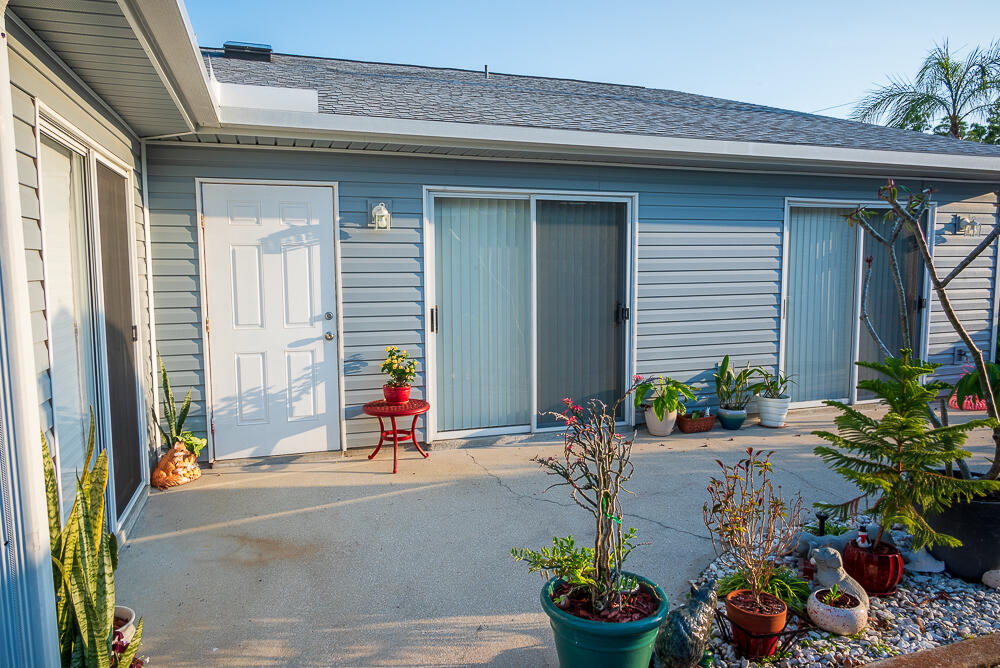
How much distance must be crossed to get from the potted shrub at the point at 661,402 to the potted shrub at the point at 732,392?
367mm

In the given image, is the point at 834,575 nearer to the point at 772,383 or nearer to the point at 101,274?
the point at 772,383

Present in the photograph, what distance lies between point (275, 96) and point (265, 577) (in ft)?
9.09

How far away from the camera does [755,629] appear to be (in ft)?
7.47

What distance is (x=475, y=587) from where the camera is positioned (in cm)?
288

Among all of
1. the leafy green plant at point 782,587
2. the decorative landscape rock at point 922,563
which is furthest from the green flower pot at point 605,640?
the decorative landscape rock at point 922,563

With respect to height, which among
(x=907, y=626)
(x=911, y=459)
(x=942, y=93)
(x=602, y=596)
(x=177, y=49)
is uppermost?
(x=942, y=93)

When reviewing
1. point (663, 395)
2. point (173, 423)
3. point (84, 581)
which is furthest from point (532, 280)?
point (84, 581)

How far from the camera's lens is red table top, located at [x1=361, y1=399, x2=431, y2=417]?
14.7 ft

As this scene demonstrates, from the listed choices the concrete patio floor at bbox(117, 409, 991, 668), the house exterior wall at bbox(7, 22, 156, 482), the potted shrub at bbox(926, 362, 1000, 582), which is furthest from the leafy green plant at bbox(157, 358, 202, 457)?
the potted shrub at bbox(926, 362, 1000, 582)

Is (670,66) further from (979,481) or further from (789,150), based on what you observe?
(979,481)

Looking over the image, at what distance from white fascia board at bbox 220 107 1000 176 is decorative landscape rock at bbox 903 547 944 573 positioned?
318cm

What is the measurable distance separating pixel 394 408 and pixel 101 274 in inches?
77.0

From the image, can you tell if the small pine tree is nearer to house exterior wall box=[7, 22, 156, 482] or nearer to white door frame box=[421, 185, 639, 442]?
white door frame box=[421, 185, 639, 442]

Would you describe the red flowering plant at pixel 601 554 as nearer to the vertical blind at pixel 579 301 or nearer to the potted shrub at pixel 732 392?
the vertical blind at pixel 579 301
